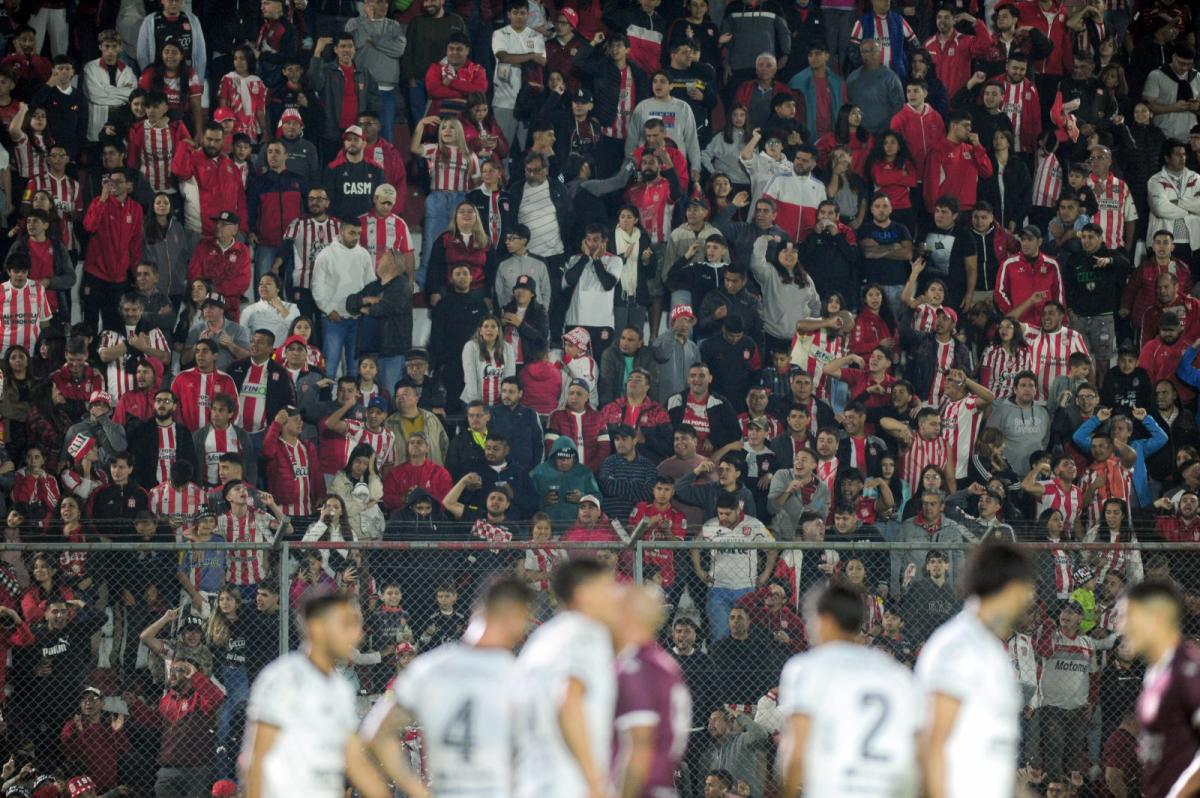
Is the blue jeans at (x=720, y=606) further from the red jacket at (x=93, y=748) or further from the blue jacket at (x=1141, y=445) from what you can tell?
the blue jacket at (x=1141, y=445)

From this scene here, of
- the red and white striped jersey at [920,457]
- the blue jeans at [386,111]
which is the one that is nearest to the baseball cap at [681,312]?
the red and white striped jersey at [920,457]

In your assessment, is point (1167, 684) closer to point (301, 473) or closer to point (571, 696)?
point (571, 696)

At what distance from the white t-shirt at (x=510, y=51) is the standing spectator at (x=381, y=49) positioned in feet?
3.40

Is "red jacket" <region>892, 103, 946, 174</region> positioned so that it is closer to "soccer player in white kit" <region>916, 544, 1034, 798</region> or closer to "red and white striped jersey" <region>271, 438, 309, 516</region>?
"red and white striped jersey" <region>271, 438, 309, 516</region>

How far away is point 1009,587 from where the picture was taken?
7.42 meters

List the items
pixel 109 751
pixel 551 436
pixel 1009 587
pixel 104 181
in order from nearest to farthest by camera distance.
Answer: pixel 1009 587
pixel 109 751
pixel 551 436
pixel 104 181

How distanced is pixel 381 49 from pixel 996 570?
1368 cm

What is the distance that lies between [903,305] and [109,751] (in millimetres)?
8903

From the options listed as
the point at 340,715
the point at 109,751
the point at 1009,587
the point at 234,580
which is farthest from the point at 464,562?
the point at 1009,587

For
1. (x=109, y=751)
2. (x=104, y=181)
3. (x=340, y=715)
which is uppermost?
(x=104, y=181)

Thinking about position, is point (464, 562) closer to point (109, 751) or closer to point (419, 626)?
point (419, 626)

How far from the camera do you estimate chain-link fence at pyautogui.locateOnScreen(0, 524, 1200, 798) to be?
13.0m

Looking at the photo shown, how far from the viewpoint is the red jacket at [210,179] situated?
711 inches

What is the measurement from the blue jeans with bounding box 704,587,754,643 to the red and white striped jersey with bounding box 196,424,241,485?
4485 mm
